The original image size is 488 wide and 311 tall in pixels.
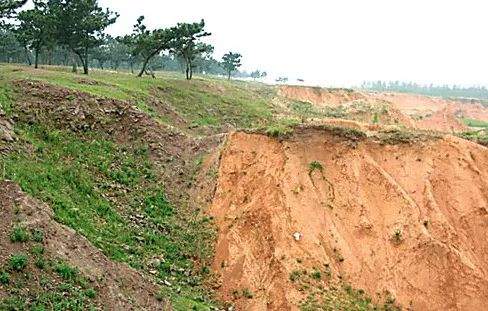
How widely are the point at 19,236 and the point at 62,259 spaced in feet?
4.38

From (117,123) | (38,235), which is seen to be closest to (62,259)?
(38,235)

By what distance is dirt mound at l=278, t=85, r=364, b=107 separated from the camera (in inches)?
3157

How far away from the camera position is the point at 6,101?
79.7 feet

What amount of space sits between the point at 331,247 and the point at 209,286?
4734mm

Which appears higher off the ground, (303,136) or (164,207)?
(303,136)

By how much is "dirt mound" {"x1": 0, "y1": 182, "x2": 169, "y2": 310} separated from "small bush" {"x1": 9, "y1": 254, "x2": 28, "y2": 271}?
0.11 metres

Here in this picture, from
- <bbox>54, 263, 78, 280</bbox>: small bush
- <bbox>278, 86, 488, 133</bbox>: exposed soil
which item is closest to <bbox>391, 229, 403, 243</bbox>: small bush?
<bbox>54, 263, 78, 280</bbox>: small bush

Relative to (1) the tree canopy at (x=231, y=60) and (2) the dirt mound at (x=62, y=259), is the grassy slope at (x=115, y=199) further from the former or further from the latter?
(1) the tree canopy at (x=231, y=60)

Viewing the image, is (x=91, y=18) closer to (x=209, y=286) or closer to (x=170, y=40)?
(x=170, y=40)

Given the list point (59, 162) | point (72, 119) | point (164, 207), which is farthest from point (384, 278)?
point (72, 119)

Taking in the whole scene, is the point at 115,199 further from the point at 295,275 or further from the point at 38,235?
the point at 295,275

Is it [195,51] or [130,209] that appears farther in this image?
[195,51]

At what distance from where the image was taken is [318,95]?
8238 centimetres

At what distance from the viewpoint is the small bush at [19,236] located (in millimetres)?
14984
